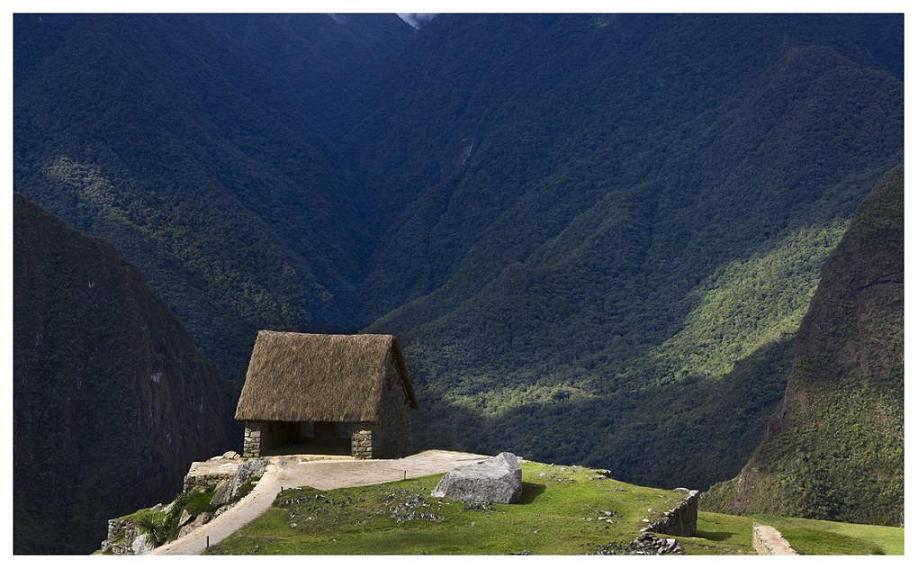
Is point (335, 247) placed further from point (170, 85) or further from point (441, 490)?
point (441, 490)

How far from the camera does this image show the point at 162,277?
104 meters

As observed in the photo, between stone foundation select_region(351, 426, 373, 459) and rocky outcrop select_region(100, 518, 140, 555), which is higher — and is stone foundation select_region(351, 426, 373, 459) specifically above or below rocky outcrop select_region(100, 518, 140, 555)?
above

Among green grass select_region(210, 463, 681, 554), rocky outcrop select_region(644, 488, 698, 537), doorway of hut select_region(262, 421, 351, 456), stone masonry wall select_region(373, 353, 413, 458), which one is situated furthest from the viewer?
doorway of hut select_region(262, 421, 351, 456)

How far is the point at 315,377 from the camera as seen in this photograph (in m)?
36.3

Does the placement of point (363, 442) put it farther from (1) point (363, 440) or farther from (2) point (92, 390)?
(2) point (92, 390)

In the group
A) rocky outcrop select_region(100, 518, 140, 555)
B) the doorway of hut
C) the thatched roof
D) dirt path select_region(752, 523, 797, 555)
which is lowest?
rocky outcrop select_region(100, 518, 140, 555)

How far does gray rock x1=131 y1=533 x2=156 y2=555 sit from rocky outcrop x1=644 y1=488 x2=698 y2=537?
39.8 feet

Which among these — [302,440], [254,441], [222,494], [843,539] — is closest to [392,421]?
[302,440]

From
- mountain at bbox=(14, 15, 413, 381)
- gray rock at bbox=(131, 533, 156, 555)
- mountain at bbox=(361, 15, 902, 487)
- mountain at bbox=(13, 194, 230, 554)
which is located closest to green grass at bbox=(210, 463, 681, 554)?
gray rock at bbox=(131, 533, 156, 555)

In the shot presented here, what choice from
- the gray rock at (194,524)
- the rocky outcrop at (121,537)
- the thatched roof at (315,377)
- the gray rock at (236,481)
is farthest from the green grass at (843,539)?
the rocky outcrop at (121,537)

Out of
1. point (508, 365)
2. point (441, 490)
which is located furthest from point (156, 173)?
point (441, 490)

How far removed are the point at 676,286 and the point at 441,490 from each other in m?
70.1

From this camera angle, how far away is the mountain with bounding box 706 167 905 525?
59.9 meters

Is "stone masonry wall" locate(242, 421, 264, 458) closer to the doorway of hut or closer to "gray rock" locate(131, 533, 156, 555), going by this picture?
the doorway of hut
